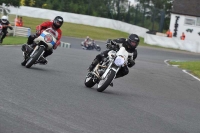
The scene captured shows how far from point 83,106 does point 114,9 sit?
201ft

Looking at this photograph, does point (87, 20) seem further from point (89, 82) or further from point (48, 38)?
point (89, 82)

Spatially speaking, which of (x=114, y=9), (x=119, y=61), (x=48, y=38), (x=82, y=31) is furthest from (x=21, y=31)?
(x=119, y=61)

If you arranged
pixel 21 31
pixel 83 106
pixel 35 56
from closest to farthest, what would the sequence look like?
pixel 83 106
pixel 35 56
pixel 21 31

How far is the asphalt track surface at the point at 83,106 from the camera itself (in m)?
8.15

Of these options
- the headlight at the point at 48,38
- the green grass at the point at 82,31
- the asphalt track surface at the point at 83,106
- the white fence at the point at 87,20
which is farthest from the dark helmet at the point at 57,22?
the white fence at the point at 87,20

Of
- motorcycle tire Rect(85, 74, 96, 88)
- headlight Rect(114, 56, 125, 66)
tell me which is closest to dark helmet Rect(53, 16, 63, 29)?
motorcycle tire Rect(85, 74, 96, 88)

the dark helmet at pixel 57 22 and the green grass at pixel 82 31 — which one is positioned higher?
the dark helmet at pixel 57 22

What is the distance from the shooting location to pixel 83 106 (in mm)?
10148

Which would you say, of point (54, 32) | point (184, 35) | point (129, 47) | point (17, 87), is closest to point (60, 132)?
point (17, 87)

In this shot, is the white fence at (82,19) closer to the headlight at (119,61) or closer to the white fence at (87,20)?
the white fence at (87,20)

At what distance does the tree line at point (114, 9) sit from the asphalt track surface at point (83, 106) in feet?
166

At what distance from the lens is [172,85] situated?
18219mm

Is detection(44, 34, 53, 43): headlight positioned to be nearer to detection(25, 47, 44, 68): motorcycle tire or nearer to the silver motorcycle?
detection(25, 47, 44, 68): motorcycle tire

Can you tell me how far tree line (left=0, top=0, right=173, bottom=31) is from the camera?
6725 cm
